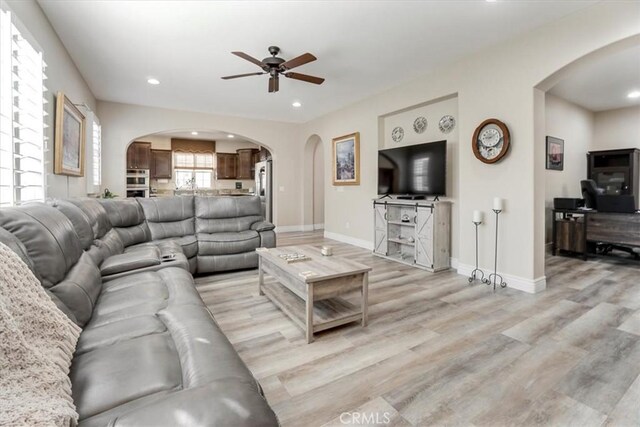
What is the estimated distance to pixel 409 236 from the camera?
15.5 ft

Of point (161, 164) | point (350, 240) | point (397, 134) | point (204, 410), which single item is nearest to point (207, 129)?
point (161, 164)

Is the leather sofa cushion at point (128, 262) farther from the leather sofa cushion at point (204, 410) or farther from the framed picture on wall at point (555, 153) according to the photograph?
the framed picture on wall at point (555, 153)

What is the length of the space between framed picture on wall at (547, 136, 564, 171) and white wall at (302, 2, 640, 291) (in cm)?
215

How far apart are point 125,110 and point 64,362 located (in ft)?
19.9

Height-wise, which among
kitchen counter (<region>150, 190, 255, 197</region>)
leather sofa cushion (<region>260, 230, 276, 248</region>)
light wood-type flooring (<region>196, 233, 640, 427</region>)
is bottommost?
light wood-type flooring (<region>196, 233, 640, 427</region>)

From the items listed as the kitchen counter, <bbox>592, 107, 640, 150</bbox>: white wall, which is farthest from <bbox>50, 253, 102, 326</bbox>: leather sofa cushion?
<bbox>592, 107, 640, 150</bbox>: white wall

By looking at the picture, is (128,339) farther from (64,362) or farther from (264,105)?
(264,105)

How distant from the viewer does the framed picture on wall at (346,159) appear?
5.75 metres

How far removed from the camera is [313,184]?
7.91 m

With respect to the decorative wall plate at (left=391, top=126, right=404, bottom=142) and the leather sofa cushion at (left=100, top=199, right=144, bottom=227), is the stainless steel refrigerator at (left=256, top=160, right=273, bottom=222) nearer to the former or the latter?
the decorative wall plate at (left=391, top=126, right=404, bottom=142)

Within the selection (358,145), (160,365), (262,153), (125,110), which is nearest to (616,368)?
(160,365)

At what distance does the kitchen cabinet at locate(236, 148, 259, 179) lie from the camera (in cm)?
977

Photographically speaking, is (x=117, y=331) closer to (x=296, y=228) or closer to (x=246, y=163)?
(x=296, y=228)

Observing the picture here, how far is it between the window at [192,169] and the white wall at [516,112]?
750cm
